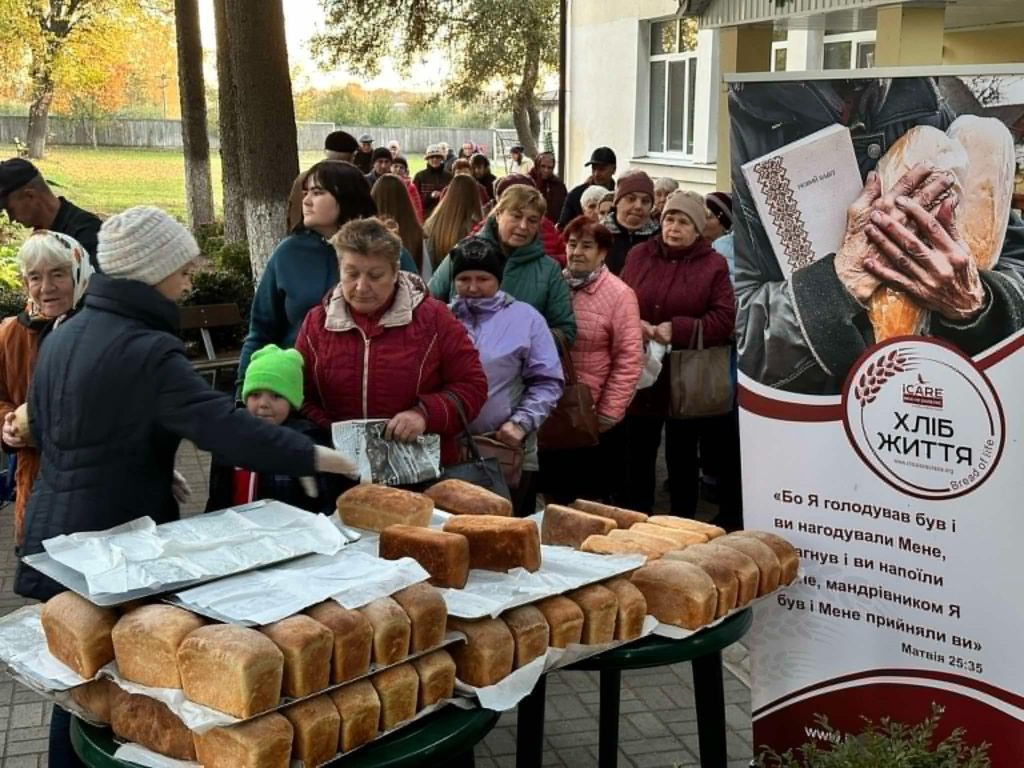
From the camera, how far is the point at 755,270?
9.77 feet

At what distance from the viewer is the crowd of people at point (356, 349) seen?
2.68m

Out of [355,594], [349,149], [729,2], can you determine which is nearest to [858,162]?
[355,594]

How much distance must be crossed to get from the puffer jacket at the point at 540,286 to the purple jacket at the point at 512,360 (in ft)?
1.72

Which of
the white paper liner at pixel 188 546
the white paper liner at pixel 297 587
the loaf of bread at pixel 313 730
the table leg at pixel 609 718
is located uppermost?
Result: the white paper liner at pixel 188 546

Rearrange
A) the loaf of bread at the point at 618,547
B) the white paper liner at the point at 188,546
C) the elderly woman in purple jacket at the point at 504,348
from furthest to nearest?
the elderly woman in purple jacket at the point at 504,348 → the loaf of bread at the point at 618,547 → the white paper liner at the point at 188,546

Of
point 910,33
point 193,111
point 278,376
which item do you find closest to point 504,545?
point 278,376

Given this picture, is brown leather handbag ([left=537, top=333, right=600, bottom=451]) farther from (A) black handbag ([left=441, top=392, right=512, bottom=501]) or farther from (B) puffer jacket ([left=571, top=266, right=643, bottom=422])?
(A) black handbag ([left=441, top=392, right=512, bottom=501])

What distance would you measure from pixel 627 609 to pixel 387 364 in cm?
128

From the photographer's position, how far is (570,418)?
5016 mm

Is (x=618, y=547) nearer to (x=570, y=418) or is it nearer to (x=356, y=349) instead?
(x=356, y=349)

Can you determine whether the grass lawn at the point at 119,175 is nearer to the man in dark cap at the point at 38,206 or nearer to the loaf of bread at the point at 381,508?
the man in dark cap at the point at 38,206

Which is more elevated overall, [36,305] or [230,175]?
[230,175]

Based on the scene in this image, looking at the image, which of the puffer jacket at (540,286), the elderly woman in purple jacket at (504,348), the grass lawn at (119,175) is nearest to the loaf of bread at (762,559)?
the elderly woman in purple jacket at (504,348)

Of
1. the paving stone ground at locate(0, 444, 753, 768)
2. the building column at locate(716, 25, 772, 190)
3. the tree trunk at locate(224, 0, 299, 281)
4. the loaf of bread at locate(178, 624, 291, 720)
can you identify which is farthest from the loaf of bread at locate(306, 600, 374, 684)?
the building column at locate(716, 25, 772, 190)
